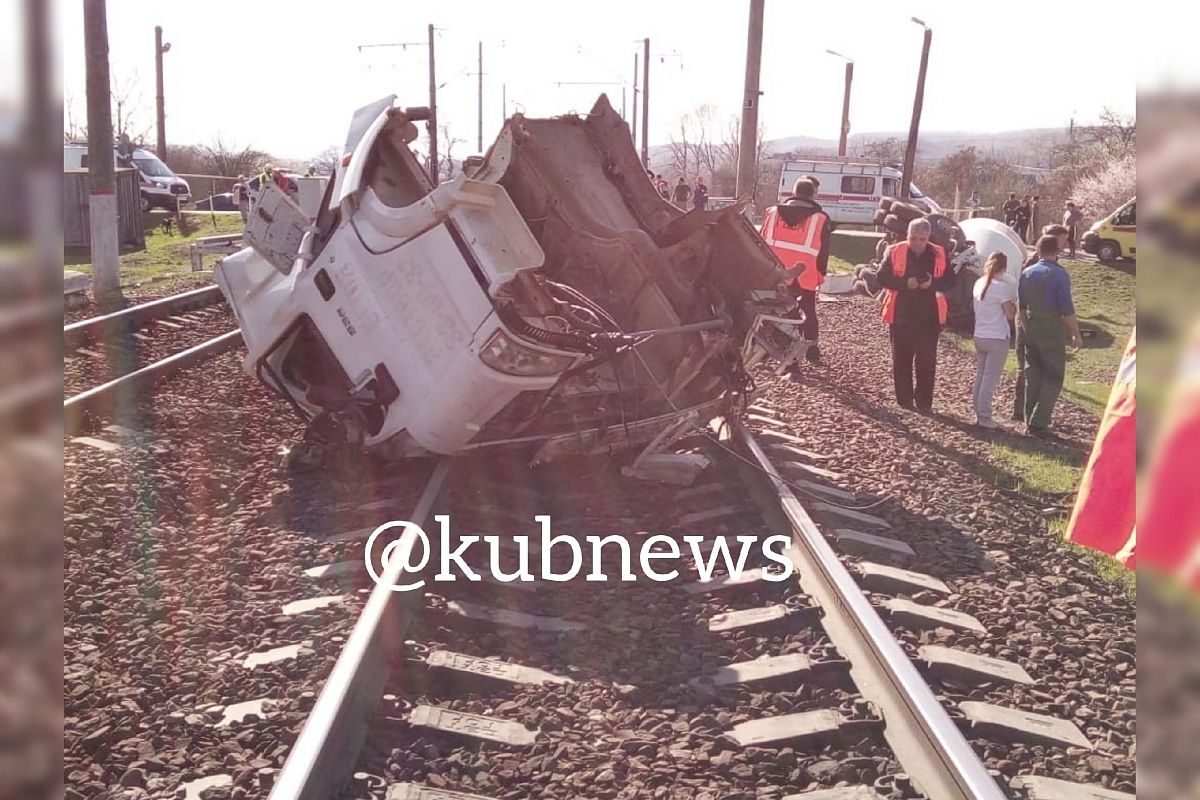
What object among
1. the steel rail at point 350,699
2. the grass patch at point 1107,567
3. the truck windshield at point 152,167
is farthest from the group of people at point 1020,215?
the steel rail at point 350,699

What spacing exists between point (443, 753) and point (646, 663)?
99 centimetres

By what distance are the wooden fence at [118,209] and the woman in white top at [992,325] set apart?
16.4 meters

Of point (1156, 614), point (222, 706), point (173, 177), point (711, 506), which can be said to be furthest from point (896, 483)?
point (173, 177)

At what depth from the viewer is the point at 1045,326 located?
8547 millimetres

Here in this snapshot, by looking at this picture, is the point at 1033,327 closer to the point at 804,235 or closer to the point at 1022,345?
the point at 1022,345

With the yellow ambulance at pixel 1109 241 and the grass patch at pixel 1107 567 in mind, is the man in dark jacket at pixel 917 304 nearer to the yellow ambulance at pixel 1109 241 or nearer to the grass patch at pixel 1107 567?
the grass patch at pixel 1107 567

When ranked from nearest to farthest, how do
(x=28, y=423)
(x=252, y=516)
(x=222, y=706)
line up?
(x=28, y=423) < (x=222, y=706) < (x=252, y=516)

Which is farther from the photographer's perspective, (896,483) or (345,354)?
(896,483)

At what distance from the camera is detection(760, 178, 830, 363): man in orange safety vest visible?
10500 millimetres

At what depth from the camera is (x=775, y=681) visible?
3898mm

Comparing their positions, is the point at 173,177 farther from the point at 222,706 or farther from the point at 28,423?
the point at 28,423

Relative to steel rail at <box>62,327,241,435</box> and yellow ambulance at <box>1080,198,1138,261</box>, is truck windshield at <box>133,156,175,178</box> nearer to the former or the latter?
steel rail at <box>62,327,241,435</box>

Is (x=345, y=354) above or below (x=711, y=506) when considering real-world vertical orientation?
above

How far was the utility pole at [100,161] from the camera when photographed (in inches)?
575
